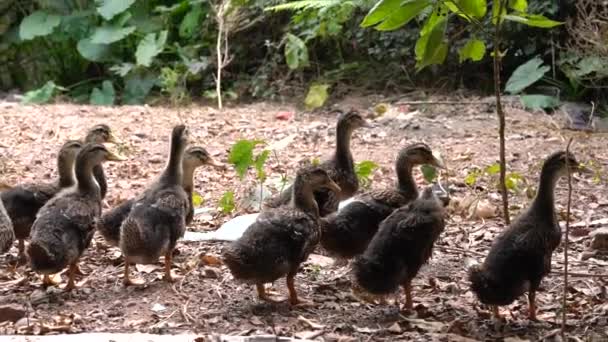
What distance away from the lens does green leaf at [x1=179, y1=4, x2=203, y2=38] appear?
1527cm

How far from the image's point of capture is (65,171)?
7.30m

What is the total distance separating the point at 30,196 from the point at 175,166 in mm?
1141

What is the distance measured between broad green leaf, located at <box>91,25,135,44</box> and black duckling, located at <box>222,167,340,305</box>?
977 cm

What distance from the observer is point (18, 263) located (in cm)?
714

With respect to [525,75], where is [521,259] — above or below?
below

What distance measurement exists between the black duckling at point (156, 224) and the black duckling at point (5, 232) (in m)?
0.77

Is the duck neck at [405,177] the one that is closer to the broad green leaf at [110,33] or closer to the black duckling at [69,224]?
the black duckling at [69,224]

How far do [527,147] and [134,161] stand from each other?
4.13 m

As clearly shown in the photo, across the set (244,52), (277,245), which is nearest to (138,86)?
(244,52)

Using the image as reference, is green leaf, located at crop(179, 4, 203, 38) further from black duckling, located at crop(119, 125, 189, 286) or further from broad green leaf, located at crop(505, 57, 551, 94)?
black duckling, located at crop(119, 125, 189, 286)

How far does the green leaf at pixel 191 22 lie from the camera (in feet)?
50.1

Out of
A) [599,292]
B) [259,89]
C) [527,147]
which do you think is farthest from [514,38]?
[599,292]

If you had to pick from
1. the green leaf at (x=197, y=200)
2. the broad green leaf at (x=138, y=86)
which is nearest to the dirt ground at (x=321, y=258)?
the green leaf at (x=197, y=200)

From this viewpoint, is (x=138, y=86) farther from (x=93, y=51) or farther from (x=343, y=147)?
(x=343, y=147)
